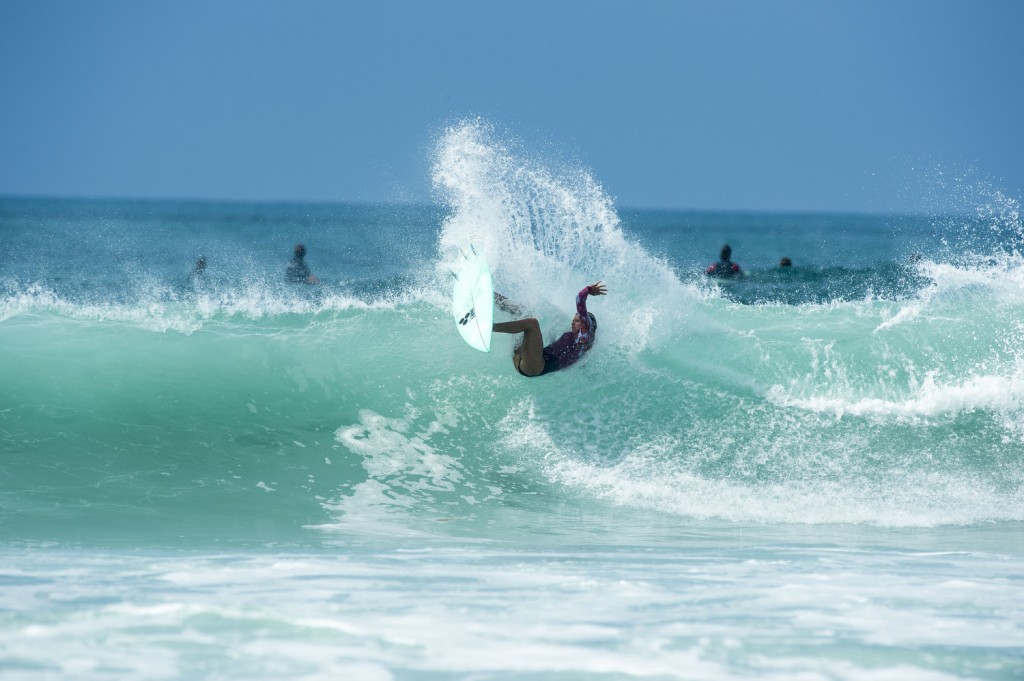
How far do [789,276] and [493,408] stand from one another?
17898 mm

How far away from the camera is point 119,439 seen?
29.9ft

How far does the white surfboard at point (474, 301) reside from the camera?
358 inches

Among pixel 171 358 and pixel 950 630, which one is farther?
pixel 171 358

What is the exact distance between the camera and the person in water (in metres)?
9.16

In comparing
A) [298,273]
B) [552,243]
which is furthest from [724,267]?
[552,243]

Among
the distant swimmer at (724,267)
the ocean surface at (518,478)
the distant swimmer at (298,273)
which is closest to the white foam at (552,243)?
the ocean surface at (518,478)

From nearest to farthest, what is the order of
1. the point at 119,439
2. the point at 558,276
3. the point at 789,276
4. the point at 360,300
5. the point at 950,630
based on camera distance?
the point at 950,630, the point at 119,439, the point at 558,276, the point at 360,300, the point at 789,276

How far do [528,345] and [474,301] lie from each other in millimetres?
620

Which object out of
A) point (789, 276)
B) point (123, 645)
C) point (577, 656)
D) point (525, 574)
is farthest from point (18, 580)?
point (789, 276)

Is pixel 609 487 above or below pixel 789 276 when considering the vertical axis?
below

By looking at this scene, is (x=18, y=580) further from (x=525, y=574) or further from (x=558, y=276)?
(x=558, y=276)

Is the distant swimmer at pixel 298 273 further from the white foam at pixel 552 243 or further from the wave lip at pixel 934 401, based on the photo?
the wave lip at pixel 934 401

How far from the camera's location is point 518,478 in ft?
28.5

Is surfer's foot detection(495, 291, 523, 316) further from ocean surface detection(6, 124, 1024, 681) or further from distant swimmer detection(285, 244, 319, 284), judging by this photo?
distant swimmer detection(285, 244, 319, 284)
